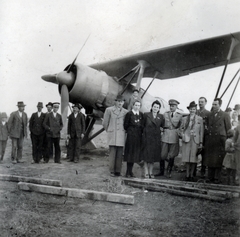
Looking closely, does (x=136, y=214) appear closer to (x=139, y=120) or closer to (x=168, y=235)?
(x=168, y=235)

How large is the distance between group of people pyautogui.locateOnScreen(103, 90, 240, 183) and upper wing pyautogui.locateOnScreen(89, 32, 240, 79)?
2444 millimetres

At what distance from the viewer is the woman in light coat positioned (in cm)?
568

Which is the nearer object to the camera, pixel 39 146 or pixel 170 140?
pixel 170 140

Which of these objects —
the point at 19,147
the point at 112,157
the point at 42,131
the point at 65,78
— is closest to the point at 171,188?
the point at 112,157

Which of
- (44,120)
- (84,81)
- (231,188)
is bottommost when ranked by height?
(231,188)

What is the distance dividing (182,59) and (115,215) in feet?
20.4

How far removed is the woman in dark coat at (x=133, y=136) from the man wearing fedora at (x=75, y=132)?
7.99 feet

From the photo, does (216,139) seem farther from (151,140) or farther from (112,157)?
(112,157)

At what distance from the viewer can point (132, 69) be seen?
8055 millimetres

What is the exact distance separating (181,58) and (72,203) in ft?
19.8

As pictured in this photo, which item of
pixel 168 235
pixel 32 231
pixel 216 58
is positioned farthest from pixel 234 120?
pixel 32 231

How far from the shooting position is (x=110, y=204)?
3814 millimetres

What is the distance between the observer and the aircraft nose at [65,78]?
7.40 meters

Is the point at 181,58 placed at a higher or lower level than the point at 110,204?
higher
